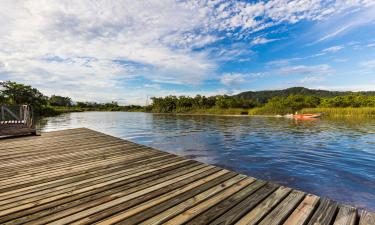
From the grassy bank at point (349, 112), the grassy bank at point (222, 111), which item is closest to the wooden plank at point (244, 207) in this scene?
the grassy bank at point (349, 112)

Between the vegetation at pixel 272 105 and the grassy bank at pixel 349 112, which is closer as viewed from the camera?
the grassy bank at pixel 349 112

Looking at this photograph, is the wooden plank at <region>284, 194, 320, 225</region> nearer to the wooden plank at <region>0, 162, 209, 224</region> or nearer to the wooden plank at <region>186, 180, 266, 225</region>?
the wooden plank at <region>186, 180, 266, 225</region>

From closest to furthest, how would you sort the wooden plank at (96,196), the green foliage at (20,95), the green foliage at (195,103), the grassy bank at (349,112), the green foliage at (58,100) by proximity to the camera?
the wooden plank at (96,196) < the grassy bank at (349,112) < the green foliage at (20,95) < the green foliage at (195,103) < the green foliage at (58,100)

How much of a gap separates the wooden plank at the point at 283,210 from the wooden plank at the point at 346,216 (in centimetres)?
45

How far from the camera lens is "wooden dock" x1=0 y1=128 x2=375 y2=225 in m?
2.53

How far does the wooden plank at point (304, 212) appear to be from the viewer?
246 cm

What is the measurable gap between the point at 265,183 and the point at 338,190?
3696mm

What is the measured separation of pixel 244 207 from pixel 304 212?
2.30ft

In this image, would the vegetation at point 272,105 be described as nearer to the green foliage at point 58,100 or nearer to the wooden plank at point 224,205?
the wooden plank at point 224,205

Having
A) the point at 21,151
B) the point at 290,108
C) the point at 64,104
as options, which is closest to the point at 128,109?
the point at 64,104

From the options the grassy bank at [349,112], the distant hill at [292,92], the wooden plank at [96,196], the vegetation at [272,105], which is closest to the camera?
the wooden plank at [96,196]

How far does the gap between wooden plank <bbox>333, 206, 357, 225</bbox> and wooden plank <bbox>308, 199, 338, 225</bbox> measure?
0.18 ft

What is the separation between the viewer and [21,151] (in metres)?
6.48

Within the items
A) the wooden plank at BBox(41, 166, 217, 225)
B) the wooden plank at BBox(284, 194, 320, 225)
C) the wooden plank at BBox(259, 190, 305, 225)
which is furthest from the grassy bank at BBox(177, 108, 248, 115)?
the wooden plank at BBox(284, 194, 320, 225)
